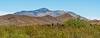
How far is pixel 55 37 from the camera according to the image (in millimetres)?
23469

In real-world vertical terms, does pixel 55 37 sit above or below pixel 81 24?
above

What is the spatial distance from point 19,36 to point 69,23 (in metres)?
24.7

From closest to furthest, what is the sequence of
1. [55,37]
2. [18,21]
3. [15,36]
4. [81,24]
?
[15,36] → [55,37] → [81,24] → [18,21]

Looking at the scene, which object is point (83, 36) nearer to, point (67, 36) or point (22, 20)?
point (67, 36)

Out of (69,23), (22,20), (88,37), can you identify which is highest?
(88,37)

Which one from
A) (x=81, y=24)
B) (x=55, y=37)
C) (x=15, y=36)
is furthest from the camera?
(x=81, y=24)

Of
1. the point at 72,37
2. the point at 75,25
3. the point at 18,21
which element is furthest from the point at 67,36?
the point at 18,21

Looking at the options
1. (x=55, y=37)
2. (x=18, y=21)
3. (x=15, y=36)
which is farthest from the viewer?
(x=18, y=21)

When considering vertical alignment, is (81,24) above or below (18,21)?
above

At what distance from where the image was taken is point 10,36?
888 inches

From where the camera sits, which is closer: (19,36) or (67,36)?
(19,36)

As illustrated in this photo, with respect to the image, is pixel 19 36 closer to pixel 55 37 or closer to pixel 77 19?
pixel 55 37

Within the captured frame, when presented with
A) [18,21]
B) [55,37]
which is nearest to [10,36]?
[55,37]

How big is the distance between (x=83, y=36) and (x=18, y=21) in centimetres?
10798
